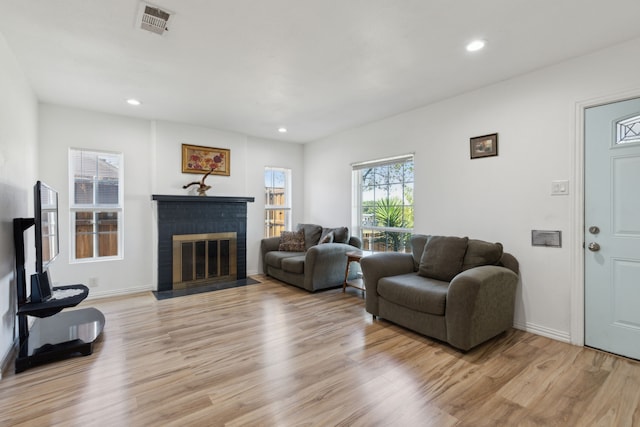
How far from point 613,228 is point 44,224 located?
179 inches

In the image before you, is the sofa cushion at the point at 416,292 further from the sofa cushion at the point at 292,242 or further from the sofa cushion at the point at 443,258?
the sofa cushion at the point at 292,242

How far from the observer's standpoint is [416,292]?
8.60 ft

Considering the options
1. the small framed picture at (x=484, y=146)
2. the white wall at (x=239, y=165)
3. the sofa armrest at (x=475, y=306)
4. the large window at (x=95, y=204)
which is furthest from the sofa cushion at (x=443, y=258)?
the large window at (x=95, y=204)

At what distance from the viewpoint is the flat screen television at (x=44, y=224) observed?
7.22 feet

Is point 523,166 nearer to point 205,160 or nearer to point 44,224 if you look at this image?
point 205,160

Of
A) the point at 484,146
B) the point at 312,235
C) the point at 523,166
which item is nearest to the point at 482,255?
the point at 523,166

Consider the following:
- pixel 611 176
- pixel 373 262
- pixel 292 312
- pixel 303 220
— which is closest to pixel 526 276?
pixel 611 176

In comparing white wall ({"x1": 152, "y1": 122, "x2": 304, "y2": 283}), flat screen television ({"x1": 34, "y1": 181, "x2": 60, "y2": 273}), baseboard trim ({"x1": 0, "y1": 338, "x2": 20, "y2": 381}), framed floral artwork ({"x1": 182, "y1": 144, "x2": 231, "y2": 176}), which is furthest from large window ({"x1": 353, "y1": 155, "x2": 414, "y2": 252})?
baseboard trim ({"x1": 0, "y1": 338, "x2": 20, "y2": 381})

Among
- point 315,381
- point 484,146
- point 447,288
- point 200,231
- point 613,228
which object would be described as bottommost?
point 315,381

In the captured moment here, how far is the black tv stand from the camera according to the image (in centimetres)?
216

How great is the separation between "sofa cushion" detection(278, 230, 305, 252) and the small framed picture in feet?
9.25

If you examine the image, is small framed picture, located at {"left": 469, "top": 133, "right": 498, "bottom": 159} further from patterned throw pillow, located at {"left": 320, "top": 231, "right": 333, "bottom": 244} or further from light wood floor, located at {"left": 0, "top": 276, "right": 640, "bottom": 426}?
patterned throw pillow, located at {"left": 320, "top": 231, "right": 333, "bottom": 244}

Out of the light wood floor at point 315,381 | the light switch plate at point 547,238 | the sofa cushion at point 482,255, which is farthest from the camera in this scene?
the sofa cushion at point 482,255

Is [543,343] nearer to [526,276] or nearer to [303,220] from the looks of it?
[526,276]
